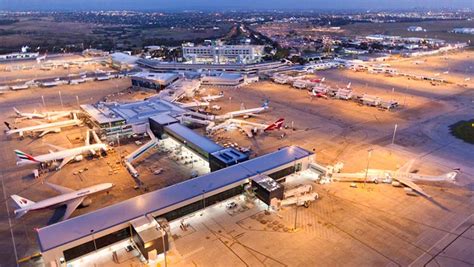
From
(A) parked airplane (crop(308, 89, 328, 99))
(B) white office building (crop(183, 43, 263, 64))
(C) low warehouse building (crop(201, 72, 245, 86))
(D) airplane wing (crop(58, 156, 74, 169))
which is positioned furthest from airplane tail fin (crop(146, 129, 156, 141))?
(B) white office building (crop(183, 43, 263, 64))

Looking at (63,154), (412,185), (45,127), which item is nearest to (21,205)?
(63,154)

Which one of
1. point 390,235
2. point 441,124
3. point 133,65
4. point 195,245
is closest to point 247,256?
point 195,245

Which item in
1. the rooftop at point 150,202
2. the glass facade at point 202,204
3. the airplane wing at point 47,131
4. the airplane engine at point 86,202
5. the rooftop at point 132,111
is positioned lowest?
the airplane engine at point 86,202

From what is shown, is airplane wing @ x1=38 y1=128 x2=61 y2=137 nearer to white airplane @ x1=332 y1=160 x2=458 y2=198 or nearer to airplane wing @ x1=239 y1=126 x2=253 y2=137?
airplane wing @ x1=239 y1=126 x2=253 y2=137

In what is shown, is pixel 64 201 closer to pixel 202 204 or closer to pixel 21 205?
pixel 21 205

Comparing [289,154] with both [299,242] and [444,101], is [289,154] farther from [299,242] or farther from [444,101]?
[444,101]

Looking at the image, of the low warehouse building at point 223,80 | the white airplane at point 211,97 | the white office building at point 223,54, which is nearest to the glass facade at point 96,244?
the white airplane at point 211,97

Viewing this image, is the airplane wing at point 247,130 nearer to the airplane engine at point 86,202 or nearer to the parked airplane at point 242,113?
the parked airplane at point 242,113

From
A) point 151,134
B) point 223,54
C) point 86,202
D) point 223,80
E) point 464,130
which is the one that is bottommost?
point 86,202
